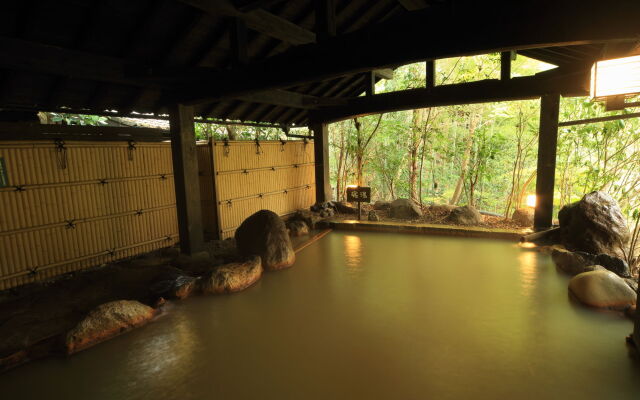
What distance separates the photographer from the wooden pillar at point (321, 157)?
9.91 metres

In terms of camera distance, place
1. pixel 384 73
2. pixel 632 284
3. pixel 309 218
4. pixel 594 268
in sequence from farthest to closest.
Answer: pixel 384 73
pixel 309 218
pixel 594 268
pixel 632 284

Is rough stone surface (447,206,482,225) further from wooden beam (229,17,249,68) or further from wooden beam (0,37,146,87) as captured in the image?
wooden beam (0,37,146,87)

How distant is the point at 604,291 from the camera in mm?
4027

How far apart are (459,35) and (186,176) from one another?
16.0ft

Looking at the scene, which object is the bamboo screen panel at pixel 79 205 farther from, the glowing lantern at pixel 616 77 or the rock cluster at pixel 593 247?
the rock cluster at pixel 593 247

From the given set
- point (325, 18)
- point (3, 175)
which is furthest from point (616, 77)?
point (3, 175)

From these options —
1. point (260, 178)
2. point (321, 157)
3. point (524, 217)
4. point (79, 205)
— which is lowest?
point (524, 217)

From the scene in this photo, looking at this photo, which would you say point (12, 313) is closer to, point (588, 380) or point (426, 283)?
point (426, 283)

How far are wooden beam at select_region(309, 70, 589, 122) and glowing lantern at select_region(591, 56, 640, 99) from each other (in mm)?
2918

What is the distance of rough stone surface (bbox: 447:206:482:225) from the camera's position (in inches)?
314

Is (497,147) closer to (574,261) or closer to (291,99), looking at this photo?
(574,261)

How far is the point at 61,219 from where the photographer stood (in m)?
5.46

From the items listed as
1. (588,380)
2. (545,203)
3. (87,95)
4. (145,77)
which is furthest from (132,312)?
(545,203)

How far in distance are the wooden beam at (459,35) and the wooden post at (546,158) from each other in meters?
4.23
